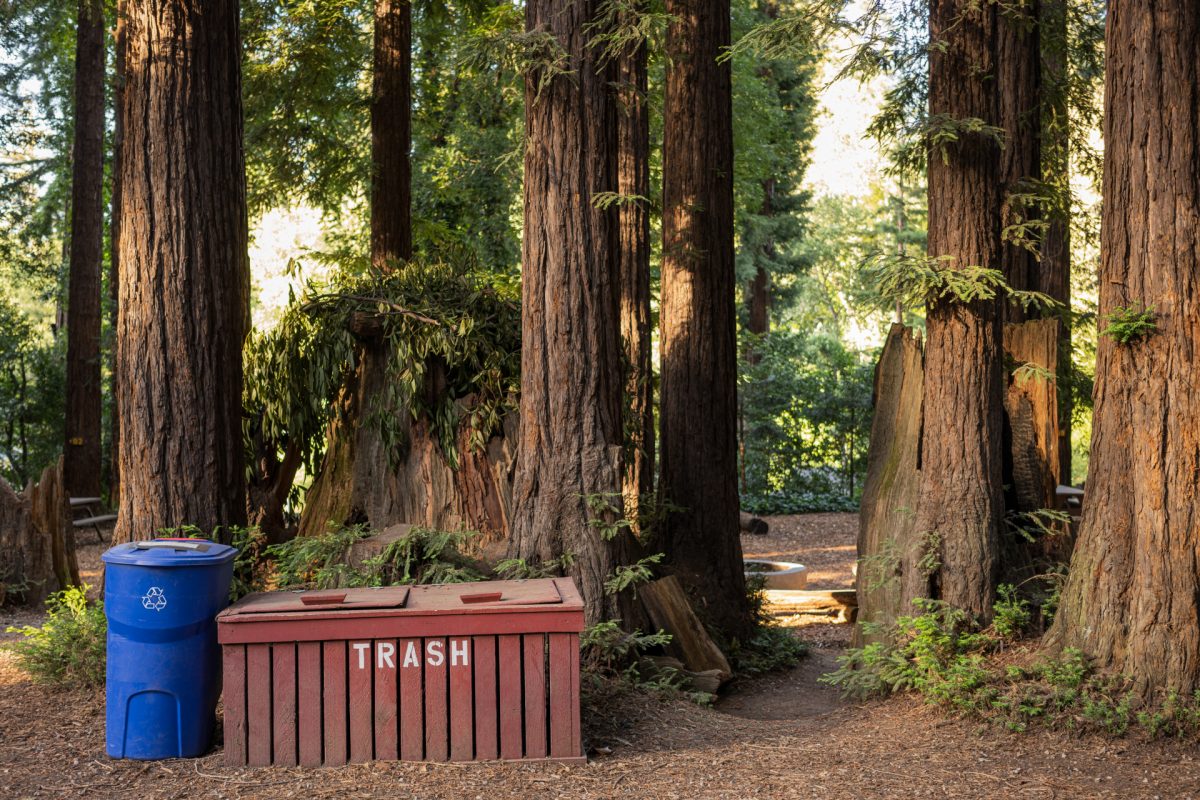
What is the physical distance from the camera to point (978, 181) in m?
7.55

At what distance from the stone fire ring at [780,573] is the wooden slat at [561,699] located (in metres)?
7.08

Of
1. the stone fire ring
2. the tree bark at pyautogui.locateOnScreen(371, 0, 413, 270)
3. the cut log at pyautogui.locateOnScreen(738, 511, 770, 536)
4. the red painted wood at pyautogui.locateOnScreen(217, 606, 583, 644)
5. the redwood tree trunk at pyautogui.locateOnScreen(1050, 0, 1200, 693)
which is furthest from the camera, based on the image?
the cut log at pyautogui.locateOnScreen(738, 511, 770, 536)

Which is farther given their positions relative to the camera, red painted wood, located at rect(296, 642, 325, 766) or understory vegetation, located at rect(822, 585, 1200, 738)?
understory vegetation, located at rect(822, 585, 1200, 738)

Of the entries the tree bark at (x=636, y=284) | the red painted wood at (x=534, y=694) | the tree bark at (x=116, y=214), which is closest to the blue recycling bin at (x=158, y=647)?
the red painted wood at (x=534, y=694)

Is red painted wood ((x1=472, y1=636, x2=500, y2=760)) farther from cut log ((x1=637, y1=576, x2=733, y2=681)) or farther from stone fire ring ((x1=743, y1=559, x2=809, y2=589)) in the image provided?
stone fire ring ((x1=743, y1=559, x2=809, y2=589))

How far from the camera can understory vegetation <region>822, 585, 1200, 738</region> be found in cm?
594

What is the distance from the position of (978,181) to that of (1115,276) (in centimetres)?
142

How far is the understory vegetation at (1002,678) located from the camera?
5.94 m

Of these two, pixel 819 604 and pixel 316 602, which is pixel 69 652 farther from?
pixel 819 604

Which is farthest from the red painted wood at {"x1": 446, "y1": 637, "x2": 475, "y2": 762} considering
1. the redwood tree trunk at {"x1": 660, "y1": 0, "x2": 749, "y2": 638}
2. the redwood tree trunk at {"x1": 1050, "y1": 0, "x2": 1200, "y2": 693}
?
the redwood tree trunk at {"x1": 660, "y1": 0, "x2": 749, "y2": 638}

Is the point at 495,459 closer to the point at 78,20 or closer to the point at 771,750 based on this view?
the point at 771,750

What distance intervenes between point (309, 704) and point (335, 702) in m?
0.13

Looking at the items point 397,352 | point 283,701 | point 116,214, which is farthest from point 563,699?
point 116,214

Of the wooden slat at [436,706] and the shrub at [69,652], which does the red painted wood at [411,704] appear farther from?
the shrub at [69,652]
